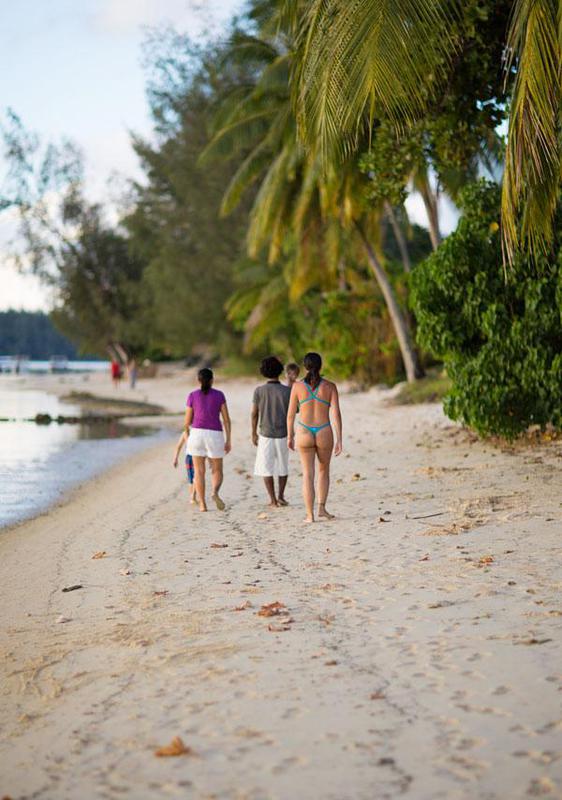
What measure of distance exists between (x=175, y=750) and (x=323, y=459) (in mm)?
5225

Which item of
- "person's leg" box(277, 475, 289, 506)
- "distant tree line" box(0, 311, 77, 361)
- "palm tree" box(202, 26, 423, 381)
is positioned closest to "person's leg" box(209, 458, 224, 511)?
"person's leg" box(277, 475, 289, 506)

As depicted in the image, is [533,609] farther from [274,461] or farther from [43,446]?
[43,446]

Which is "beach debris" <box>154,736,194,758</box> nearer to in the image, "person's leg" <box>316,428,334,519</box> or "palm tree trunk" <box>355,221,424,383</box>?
"person's leg" <box>316,428,334,519</box>

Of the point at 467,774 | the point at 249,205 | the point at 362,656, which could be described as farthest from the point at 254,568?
the point at 249,205

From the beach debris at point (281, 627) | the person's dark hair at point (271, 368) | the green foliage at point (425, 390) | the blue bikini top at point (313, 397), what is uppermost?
the person's dark hair at point (271, 368)

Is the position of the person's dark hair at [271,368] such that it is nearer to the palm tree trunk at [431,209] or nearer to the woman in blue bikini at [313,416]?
the woman in blue bikini at [313,416]

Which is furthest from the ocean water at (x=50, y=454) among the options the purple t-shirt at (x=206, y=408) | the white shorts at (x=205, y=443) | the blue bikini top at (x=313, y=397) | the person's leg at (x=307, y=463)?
the blue bikini top at (x=313, y=397)

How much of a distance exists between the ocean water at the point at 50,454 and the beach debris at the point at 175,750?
774 cm

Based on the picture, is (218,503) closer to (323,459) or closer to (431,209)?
(323,459)

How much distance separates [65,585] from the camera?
7340 millimetres

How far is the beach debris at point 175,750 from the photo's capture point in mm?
3908

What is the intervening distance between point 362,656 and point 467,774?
57.6 inches

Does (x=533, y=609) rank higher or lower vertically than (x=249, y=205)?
lower

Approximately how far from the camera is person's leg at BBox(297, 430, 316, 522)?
8922mm
